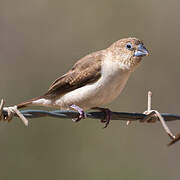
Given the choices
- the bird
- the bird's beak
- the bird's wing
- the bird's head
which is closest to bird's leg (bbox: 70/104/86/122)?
the bird

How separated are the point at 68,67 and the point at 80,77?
3620mm

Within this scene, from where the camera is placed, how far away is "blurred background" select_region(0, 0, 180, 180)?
9148 millimetres

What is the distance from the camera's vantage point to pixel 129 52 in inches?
270

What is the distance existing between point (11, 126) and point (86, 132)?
4.44 feet

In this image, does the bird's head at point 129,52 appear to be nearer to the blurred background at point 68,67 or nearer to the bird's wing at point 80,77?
the bird's wing at point 80,77

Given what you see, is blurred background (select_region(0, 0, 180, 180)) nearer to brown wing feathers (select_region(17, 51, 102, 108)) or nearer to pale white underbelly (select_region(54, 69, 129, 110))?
brown wing feathers (select_region(17, 51, 102, 108))

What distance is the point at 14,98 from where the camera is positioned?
934 cm

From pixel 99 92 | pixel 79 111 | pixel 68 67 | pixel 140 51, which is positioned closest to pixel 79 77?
pixel 99 92

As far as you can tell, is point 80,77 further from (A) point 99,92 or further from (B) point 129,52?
(B) point 129,52

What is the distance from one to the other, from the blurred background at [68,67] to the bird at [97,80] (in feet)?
7.63

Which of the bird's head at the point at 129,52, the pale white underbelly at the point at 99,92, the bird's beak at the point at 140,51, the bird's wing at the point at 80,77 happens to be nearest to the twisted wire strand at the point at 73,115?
the pale white underbelly at the point at 99,92

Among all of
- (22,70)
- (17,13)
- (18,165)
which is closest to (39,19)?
(17,13)

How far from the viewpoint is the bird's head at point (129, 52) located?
265 inches

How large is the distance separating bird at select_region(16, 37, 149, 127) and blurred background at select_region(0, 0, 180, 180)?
2327 mm
